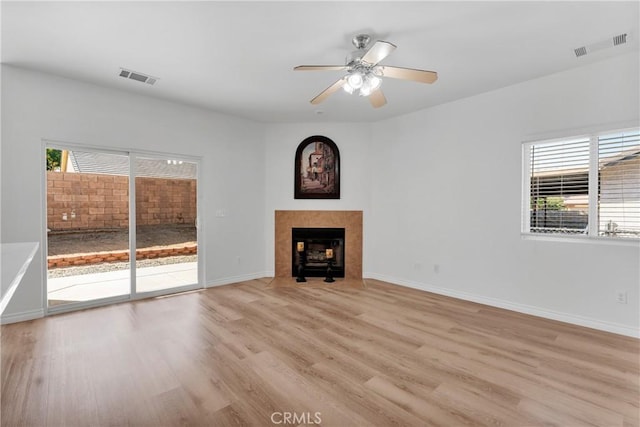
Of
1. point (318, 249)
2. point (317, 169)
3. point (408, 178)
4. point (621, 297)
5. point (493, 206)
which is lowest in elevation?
point (621, 297)

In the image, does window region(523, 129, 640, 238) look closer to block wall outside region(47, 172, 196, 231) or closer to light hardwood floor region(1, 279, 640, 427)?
light hardwood floor region(1, 279, 640, 427)

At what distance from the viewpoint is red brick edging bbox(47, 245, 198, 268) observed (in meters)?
3.62

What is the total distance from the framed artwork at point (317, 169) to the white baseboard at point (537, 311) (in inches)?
80.0

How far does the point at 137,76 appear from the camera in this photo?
343 cm

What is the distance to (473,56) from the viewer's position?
9.71 ft

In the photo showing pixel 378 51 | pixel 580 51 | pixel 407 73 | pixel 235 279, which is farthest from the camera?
pixel 235 279

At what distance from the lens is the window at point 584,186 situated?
304cm

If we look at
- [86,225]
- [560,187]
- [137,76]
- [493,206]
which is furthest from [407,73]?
[86,225]

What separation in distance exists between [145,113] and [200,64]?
58.8 inches

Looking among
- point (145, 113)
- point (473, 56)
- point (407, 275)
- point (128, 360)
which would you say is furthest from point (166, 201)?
point (473, 56)

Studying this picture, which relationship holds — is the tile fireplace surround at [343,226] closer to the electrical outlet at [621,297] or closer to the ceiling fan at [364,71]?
the ceiling fan at [364,71]

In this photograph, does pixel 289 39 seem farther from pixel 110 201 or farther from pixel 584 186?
pixel 584 186

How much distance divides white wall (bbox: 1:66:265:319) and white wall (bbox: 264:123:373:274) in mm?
358

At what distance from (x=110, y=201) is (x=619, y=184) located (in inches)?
233
